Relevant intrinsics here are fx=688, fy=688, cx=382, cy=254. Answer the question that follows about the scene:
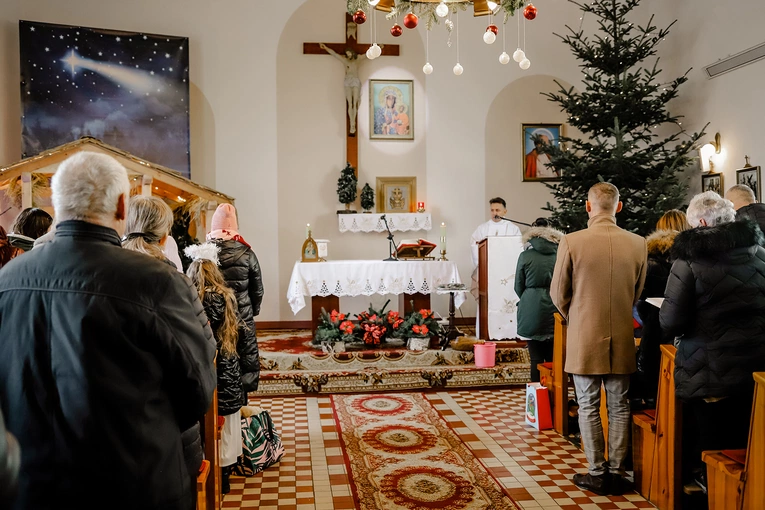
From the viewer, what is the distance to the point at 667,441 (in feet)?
12.5

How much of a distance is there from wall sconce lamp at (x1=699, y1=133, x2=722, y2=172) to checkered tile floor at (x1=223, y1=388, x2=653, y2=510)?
4406 millimetres

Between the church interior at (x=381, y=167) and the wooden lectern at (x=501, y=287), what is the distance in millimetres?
26

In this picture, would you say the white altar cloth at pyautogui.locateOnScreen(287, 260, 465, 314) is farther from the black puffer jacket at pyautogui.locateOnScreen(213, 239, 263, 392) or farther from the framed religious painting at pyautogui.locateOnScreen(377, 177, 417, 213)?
the black puffer jacket at pyautogui.locateOnScreen(213, 239, 263, 392)

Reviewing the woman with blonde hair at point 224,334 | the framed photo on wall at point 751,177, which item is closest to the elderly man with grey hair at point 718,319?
the woman with blonde hair at point 224,334

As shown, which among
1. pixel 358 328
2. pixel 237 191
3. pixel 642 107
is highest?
pixel 642 107

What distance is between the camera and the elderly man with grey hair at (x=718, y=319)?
10.8ft

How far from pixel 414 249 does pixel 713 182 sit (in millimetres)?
3929

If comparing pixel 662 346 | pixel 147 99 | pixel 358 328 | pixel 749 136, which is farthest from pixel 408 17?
pixel 147 99

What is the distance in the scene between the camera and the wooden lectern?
8.11 metres

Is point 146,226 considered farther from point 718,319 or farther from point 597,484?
point 597,484

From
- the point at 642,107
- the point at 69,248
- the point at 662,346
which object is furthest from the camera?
the point at 642,107

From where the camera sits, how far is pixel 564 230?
7676mm

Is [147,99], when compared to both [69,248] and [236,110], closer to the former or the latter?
[236,110]

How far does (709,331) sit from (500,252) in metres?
4.80
